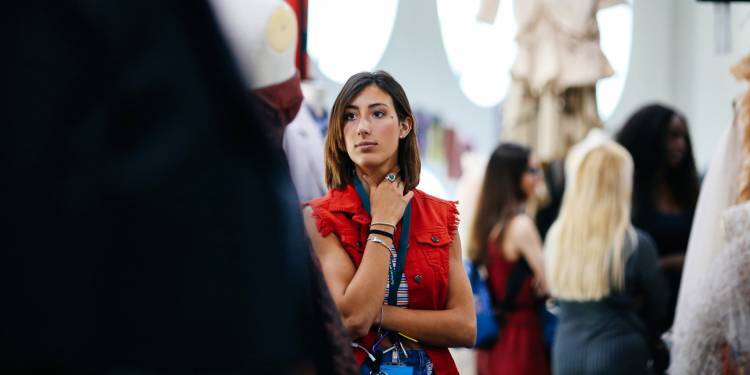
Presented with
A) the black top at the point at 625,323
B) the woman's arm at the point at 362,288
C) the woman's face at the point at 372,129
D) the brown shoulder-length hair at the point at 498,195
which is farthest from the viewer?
the brown shoulder-length hair at the point at 498,195

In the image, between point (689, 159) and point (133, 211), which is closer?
point (133, 211)

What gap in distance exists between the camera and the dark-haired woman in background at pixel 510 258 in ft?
16.1

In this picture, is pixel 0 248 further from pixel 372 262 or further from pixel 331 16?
pixel 331 16

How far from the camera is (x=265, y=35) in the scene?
1.79 meters

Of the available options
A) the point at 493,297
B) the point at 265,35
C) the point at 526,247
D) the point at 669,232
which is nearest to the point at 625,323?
the point at 669,232

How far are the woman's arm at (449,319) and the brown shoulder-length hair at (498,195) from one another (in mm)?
3156

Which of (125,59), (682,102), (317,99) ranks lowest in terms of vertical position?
(682,102)

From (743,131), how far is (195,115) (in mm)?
2735

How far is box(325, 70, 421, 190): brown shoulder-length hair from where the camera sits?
6.01 feet

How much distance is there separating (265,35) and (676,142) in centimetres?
355

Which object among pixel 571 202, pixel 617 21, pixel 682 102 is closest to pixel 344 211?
pixel 571 202

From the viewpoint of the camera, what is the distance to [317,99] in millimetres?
3467

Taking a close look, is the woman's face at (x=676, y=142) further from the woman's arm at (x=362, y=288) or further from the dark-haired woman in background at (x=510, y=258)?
the woman's arm at (x=362, y=288)

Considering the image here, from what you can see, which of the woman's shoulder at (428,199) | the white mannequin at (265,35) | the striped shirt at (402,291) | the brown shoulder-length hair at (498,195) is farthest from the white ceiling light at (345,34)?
the striped shirt at (402,291)
